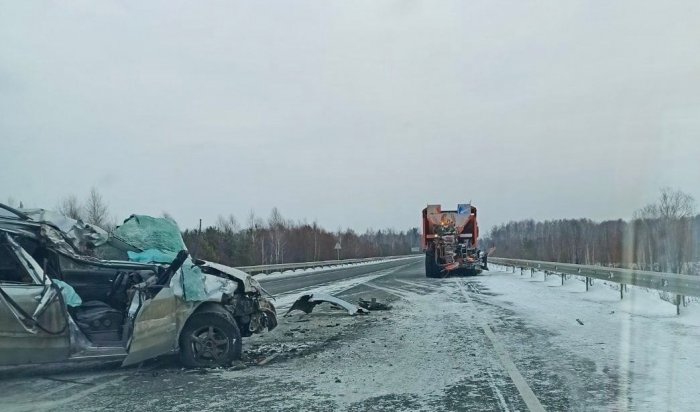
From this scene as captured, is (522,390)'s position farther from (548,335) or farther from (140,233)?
(140,233)

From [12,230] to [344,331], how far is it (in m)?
6.58

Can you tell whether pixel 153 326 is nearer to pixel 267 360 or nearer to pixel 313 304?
pixel 267 360

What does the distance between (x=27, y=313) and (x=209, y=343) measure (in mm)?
2282

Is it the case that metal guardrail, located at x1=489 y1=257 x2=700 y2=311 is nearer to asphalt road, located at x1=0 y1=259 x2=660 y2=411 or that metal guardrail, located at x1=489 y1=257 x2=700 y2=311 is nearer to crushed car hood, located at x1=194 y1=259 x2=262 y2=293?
asphalt road, located at x1=0 y1=259 x2=660 y2=411

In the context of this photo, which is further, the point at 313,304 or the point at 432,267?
the point at 432,267

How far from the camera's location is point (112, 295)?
26.4ft

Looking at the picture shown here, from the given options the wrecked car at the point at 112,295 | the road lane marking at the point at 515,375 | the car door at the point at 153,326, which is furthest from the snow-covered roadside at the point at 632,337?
the car door at the point at 153,326

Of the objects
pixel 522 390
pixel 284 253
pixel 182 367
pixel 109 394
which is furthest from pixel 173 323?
pixel 284 253

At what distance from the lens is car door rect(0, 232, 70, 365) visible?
6.79 metres

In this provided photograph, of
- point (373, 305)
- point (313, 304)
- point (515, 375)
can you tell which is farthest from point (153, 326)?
point (373, 305)

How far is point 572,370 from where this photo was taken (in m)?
7.83

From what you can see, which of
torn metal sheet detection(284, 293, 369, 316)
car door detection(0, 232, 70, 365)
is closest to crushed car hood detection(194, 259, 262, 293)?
car door detection(0, 232, 70, 365)

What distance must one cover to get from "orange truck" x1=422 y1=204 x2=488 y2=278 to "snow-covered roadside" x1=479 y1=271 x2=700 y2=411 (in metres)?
10.9

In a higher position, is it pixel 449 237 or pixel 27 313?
pixel 449 237
